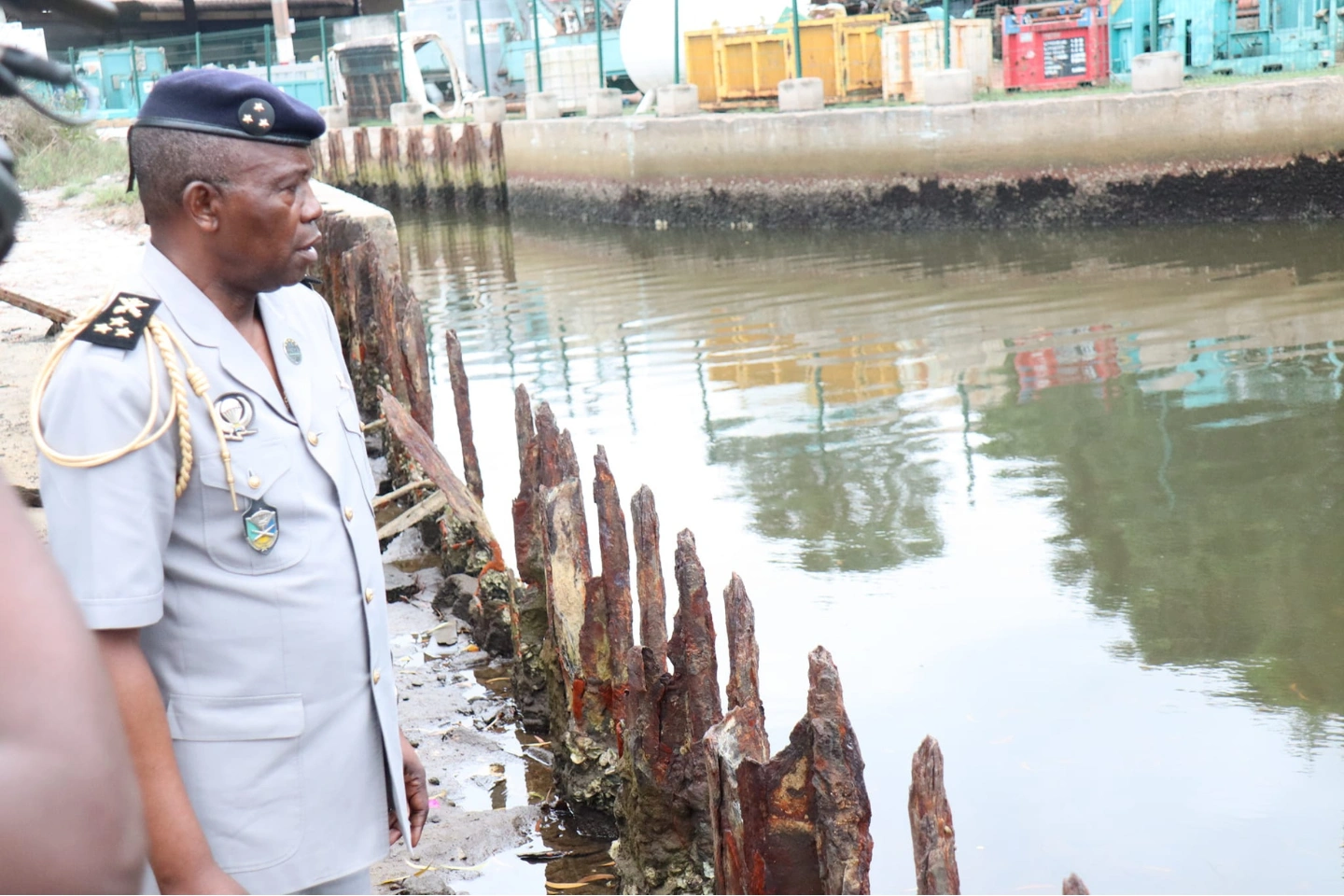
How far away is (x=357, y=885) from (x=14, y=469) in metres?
5.09

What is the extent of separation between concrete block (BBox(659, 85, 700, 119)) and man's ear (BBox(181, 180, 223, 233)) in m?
20.0

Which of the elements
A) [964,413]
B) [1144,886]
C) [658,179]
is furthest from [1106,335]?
[658,179]

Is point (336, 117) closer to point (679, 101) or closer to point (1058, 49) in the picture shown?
point (679, 101)

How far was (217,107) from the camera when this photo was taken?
2346 mm

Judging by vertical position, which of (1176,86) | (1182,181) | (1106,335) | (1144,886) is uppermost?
(1176,86)

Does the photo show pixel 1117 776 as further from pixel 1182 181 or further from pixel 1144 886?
pixel 1182 181

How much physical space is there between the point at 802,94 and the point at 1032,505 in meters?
13.3

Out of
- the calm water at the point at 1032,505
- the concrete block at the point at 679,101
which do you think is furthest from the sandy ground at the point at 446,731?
the concrete block at the point at 679,101

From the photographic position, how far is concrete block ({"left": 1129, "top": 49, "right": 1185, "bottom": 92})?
681 inches

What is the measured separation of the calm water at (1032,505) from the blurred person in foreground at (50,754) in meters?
4.07

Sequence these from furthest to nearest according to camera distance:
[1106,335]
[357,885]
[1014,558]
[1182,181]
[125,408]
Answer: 1. [1182,181]
2. [1106,335]
3. [1014,558]
4. [357,885]
5. [125,408]

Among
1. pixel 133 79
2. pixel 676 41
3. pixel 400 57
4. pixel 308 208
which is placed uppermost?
pixel 133 79

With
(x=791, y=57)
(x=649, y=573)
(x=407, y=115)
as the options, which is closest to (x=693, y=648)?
(x=649, y=573)

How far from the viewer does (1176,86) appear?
57.1 feet
